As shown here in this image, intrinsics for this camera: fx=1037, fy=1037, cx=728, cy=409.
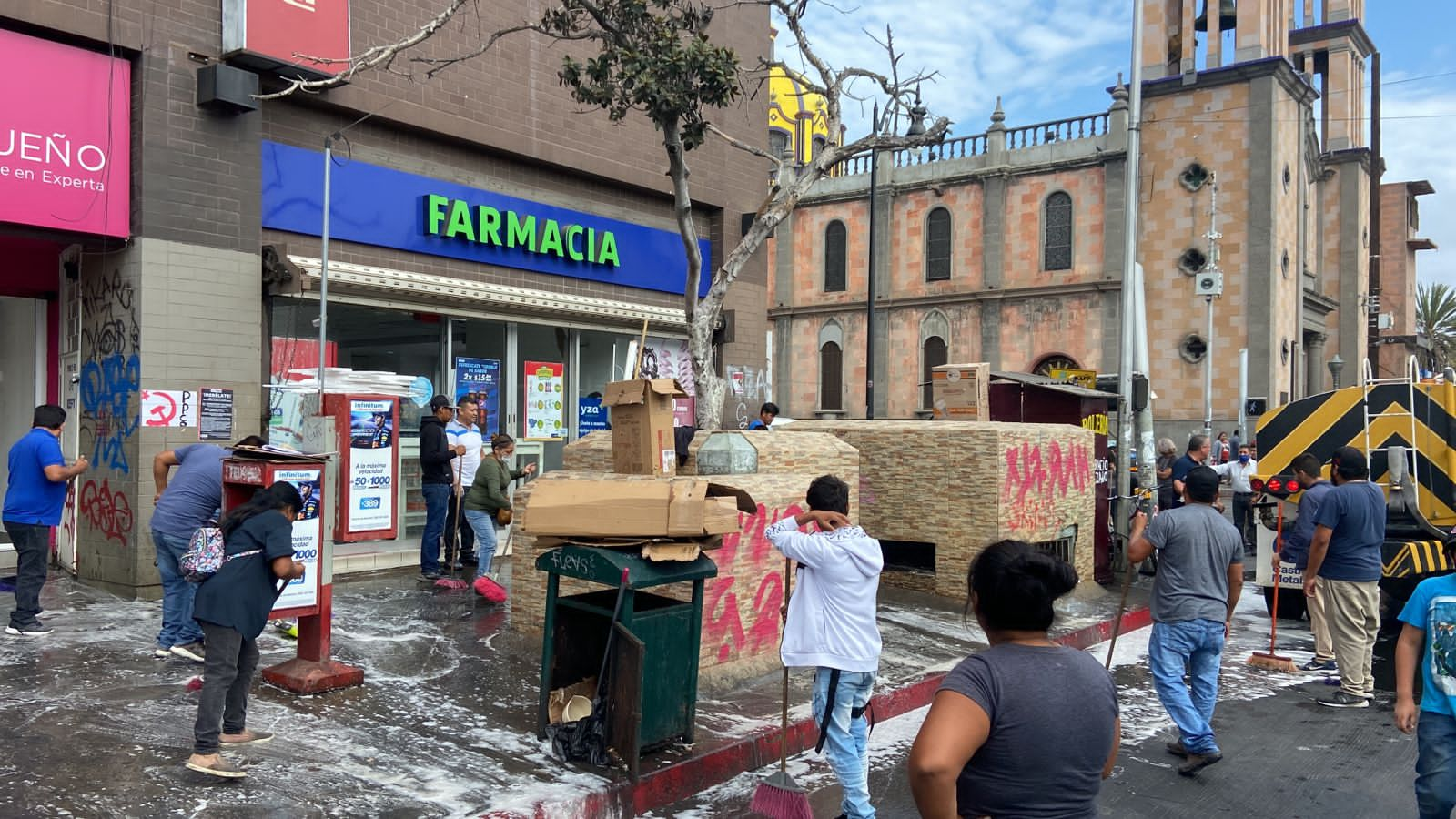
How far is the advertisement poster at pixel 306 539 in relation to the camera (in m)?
6.42

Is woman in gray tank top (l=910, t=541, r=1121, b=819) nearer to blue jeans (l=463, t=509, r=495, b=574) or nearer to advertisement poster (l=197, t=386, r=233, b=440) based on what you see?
blue jeans (l=463, t=509, r=495, b=574)

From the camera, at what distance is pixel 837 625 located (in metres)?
4.90

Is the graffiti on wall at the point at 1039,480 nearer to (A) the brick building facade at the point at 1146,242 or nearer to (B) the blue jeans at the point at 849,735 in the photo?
(B) the blue jeans at the point at 849,735

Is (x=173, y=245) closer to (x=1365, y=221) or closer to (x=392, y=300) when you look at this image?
(x=392, y=300)

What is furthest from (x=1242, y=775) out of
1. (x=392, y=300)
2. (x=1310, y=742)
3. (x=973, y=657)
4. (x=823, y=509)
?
(x=392, y=300)

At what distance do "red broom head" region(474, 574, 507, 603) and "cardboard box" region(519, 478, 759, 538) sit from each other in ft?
12.6

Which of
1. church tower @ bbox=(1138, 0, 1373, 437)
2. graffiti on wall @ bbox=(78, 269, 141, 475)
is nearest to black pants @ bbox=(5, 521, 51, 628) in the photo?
graffiti on wall @ bbox=(78, 269, 141, 475)

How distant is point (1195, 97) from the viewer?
30875 mm

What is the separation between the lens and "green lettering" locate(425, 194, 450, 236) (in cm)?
1129

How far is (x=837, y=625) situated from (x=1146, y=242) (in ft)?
98.2

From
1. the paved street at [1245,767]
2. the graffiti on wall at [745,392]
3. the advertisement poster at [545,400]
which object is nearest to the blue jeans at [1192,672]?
the paved street at [1245,767]

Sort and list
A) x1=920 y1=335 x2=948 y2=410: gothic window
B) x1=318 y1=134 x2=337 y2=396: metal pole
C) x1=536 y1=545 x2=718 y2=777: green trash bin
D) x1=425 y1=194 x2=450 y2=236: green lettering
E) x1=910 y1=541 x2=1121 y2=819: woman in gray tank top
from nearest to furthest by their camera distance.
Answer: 1. x1=910 y1=541 x2=1121 y2=819: woman in gray tank top
2. x1=536 y1=545 x2=718 y2=777: green trash bin
3. x1=318 y1=134 x2=337 y2=396: metal pole
4. x1=425 y1=194 x2=450 y2=236: green lettering
5. x1=920 y1=335 x2=948 y2=410: gothic window

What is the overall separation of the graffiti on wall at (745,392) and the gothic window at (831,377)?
21887 mm

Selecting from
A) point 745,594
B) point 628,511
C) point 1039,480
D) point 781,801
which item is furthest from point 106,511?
point 1039,480
